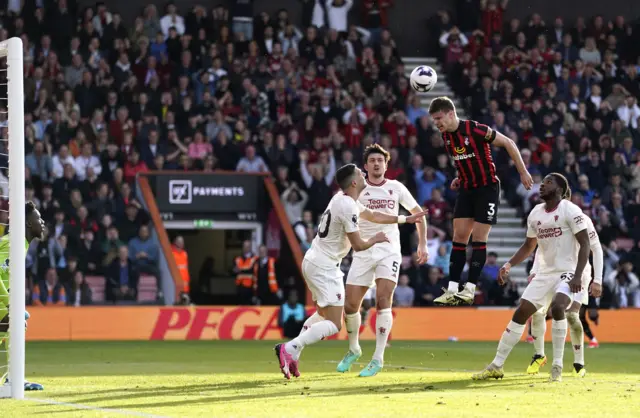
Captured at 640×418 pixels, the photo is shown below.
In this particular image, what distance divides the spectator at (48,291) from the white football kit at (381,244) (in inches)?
384

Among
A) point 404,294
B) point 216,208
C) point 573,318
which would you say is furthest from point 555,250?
point 216,208

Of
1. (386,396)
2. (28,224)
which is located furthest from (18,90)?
(386,396)

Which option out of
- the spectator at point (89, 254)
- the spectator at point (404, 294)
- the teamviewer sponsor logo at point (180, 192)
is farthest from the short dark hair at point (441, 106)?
the teamviewer sponsor logo at point (180, 192)

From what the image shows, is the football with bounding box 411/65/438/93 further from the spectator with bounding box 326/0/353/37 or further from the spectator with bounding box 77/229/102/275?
the spectator with bounding box 326/0/353/37

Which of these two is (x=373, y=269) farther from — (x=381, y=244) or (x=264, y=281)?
(x=264, y=281)

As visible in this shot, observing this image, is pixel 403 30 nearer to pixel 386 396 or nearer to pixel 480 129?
pixel 480 129

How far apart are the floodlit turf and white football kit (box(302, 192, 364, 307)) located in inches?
36.3

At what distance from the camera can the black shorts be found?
13.6 metres

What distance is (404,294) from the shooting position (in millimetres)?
24703

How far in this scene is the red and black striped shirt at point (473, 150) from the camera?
13391mm

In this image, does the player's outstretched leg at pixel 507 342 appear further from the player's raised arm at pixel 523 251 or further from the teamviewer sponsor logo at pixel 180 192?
the teamviewer sponsor logo at pixel 180 192

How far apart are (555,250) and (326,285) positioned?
2.55 m

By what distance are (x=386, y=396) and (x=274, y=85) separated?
16.9 metres

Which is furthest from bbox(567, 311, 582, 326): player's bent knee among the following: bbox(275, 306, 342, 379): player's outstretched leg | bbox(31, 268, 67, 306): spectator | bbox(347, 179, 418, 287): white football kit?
bbox(31, 268, 67, 306): spectator
